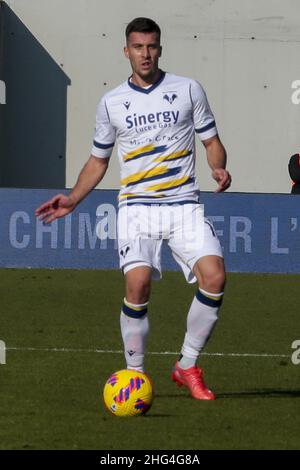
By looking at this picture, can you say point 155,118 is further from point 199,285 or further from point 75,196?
point 199,285

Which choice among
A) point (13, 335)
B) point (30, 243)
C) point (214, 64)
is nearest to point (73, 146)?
point (214, 64)

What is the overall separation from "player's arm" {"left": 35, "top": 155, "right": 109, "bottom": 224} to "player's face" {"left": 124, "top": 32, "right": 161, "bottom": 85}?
2.36 feet

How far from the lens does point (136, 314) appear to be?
31.0 ft

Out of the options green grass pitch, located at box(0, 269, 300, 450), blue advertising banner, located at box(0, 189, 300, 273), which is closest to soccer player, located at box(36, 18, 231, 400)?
green grass pitch, located at box(0, 269, 300, 450)

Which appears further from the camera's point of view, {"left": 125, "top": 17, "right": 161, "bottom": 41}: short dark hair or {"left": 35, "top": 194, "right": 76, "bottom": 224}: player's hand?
{"left": 35, "top": 194, "right": 76, "bottom": 224}: player's hand

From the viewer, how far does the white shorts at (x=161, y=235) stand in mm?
9422

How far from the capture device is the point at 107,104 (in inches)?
379

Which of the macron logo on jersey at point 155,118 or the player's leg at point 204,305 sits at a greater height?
the macron logo on jersey at point 155,118

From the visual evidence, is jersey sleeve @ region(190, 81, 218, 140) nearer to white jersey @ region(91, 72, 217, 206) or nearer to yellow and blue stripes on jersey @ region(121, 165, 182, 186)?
white jersey @ region(91, 72, 217, 206)

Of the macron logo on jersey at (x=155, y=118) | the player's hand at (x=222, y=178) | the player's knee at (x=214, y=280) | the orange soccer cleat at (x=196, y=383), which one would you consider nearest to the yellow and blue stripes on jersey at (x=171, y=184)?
the player's hand at (x=222, y=178)

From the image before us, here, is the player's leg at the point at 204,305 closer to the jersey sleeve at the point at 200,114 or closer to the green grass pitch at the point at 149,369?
the green grass pitch at the point at 149,369

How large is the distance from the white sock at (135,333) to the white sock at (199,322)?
1.10ft

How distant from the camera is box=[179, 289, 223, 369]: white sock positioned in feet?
31.2

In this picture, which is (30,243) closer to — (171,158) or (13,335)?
(13,335)
